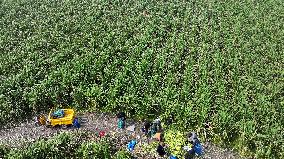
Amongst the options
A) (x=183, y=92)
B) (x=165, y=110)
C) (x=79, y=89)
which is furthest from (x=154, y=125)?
(x=79, y=89)

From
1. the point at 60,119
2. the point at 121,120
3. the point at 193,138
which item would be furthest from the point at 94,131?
the point at 193,138

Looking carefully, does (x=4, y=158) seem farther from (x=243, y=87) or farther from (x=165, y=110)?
(x=243, y=87)

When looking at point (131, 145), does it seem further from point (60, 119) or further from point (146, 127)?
point (60, 119)

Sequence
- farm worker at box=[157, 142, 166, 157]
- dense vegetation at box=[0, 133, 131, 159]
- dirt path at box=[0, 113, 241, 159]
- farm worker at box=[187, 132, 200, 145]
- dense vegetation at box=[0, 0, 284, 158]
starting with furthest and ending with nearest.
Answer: dense vegetation at box=[0, 0, 284, 158] → dirt path at box=[0, 113, 241, 159] → farm worker at box=[187, 132, 200, 145] → farm worker at box=[157, 142, 166, 157] → dense vegetation at box=[0, 133, 131, 159]

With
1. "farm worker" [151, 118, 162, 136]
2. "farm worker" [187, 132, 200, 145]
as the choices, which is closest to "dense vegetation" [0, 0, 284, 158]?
"farm worker" [187, 132, 200, 145]

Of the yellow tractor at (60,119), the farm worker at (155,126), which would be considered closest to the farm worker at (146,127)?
the farm worker at (155,126)

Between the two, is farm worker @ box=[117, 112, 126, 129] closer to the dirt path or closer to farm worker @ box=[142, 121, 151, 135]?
the dirt path
